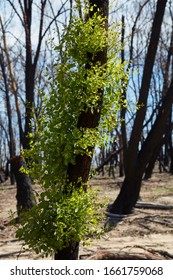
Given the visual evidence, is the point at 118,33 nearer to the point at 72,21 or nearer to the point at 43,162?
the point at 72,21

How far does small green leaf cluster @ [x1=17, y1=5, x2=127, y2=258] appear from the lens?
4.12m

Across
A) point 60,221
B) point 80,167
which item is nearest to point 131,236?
point 80,167

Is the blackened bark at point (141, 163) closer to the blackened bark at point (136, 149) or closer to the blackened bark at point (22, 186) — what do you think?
the blackened bark at point (136, 149)

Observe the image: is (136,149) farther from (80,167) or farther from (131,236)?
(80,167)

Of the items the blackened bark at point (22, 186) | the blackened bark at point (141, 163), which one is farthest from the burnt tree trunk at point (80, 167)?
the blackened bark at point (141, 163)

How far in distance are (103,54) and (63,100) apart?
664 mm

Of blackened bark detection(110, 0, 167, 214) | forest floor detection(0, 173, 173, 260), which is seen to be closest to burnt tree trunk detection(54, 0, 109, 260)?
forest floor detection(0, 173, 173, 260)

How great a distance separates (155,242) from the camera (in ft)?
23.2

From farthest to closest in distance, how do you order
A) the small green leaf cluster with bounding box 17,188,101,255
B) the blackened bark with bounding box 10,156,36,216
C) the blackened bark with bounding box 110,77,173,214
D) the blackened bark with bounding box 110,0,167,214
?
the blackened bark with bounding box 110,77,173,214 < the blackened bark with bounding box 110,0,167,214 < the blackened bark with bounding box 10,156,36,216 < the small green leaf cluster with bounding box 17,188,101,255

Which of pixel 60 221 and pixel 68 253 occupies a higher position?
pixel 60 221

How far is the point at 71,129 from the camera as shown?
4.37 metres

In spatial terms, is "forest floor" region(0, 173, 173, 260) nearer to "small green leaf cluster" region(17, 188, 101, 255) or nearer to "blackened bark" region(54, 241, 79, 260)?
"blackened bark" region(54, 241, 79, 260)

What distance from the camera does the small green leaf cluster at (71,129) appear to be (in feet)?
13.5
